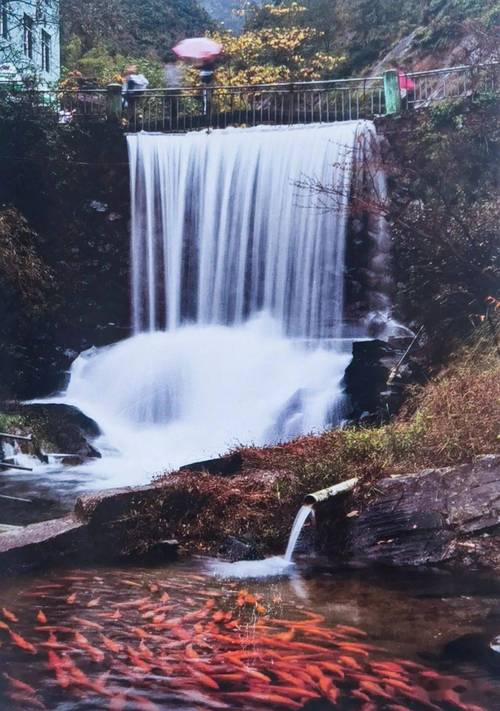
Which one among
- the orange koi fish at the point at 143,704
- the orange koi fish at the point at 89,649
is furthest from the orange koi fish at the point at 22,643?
the orange koi fish at the point at 143,704

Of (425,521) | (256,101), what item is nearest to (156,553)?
(425,521)

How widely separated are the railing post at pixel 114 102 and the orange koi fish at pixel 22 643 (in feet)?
18.9

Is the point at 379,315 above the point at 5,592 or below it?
above

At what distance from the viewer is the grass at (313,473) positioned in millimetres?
3629

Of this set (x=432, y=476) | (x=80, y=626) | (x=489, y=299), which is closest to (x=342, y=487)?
(x=432, y=476)

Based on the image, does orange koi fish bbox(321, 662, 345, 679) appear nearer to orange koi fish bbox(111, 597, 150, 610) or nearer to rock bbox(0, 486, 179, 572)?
orange koi fish bbox(111, 597, 150, 610)

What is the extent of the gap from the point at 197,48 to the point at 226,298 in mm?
2930

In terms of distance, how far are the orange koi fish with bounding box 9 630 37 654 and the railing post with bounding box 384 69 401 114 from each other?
597cm

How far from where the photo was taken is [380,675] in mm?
2129

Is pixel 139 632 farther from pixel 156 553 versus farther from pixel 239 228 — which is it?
pixel 239 228

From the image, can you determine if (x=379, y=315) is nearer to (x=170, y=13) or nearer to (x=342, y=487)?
(x=170, y=13)

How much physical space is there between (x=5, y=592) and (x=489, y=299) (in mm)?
3402

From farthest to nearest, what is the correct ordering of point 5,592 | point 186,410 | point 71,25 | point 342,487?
point 186,410 < point 71,25 < point 342,487 < point 5,592

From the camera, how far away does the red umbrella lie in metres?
5.08
